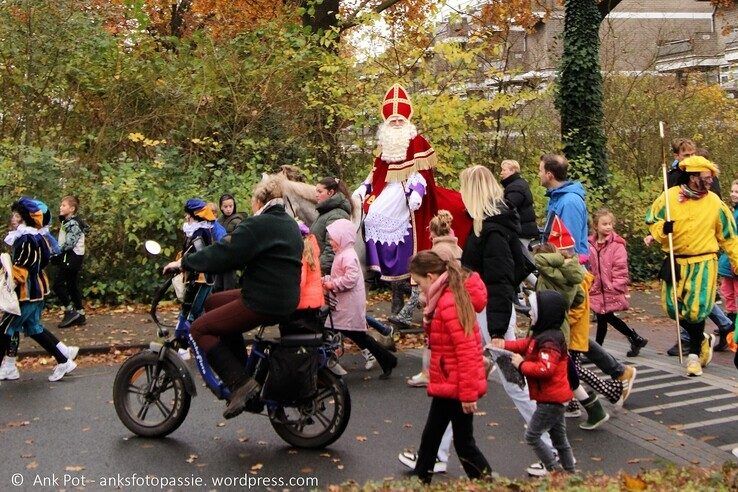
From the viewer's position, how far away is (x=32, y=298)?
894 cm


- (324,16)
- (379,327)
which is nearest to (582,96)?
(324,16)

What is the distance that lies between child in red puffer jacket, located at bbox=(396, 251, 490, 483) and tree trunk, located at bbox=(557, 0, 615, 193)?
1240cm

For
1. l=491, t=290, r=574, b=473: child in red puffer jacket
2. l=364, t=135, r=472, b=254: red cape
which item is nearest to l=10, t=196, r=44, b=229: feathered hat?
l=364, t=135, r=472, b=254: red cape

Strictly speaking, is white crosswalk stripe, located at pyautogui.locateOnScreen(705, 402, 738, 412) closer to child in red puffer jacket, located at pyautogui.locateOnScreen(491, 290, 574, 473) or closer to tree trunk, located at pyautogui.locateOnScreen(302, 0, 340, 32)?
child in red puffer jacket, located at pyautogui.locateOnScreen(491, 290, 574, 473)

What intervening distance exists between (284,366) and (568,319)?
2.33m

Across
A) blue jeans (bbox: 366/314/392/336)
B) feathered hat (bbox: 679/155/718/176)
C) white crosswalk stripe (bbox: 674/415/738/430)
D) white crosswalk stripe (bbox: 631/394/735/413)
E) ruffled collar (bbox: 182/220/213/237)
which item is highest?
feathered hat (bbox: 679/155/718/176)

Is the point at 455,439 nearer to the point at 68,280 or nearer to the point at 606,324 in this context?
the point at 606,324

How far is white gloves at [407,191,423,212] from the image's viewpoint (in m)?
10.6

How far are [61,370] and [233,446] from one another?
315cm

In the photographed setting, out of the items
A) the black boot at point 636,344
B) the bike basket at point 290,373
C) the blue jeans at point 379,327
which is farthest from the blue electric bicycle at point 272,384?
the black boot at point 636,344

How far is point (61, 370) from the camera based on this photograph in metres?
9.09

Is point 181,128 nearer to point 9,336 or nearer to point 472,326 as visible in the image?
point 9,336

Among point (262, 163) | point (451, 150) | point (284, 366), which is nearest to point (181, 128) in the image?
point (262, 163)

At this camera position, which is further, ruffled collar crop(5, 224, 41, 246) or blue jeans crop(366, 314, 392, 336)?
blue jeans crop(366, 314, 392, 336)
